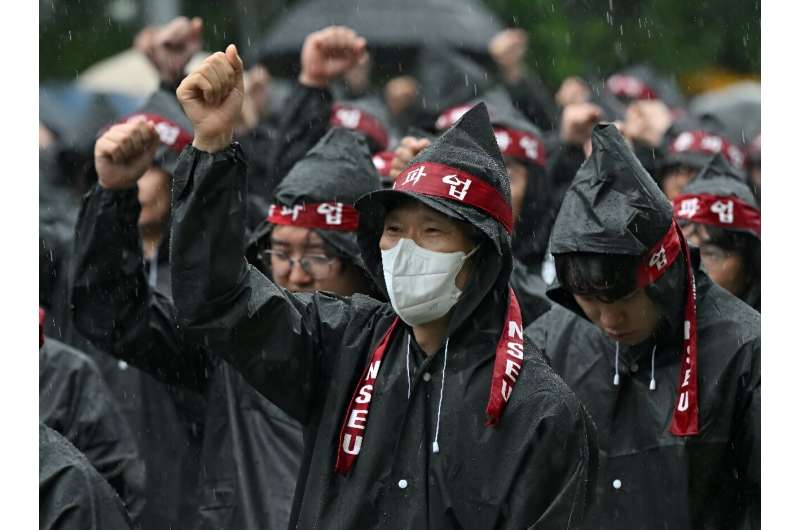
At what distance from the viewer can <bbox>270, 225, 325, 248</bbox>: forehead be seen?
7.53m

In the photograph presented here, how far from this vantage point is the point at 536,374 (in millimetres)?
5582

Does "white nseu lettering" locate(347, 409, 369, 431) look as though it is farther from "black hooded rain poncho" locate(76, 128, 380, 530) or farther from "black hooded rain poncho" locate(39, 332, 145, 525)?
"black hooded rain poncho" locate(39, 332, 145, 525)

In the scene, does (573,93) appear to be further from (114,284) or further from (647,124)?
(114,284)

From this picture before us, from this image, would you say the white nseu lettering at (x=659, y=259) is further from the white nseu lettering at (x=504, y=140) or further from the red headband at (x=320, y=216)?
the white nseu lettering at (x=504, y=140)

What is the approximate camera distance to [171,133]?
9156 mm

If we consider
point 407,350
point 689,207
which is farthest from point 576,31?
point 407,350

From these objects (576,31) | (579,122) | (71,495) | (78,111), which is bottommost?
Answer: (71,495)

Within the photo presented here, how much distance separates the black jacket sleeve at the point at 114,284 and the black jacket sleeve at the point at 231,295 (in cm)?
134

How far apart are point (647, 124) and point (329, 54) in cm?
247

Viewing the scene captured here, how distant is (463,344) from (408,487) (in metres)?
0.49

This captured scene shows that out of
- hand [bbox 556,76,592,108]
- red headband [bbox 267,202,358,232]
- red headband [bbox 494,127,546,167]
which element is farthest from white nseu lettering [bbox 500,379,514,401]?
hand [bbox 556,76,592,108]

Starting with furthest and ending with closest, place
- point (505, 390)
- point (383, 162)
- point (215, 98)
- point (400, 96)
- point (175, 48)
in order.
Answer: point (400, 96), point (175, 48), point (383, 162), point (505, 390), point (215, 98)

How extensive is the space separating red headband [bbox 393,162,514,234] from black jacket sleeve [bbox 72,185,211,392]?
1.46m
